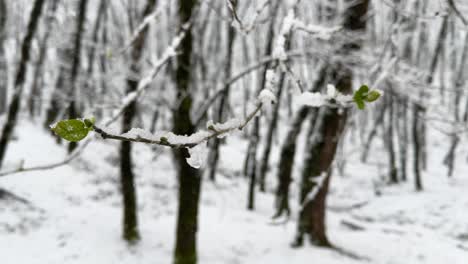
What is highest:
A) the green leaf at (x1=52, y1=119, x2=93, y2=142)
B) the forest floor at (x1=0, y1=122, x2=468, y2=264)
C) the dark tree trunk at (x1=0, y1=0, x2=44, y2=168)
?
the dark tree trunk at (x1=0, y1=0, x2=44, y2=168)

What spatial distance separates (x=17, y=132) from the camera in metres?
14.4

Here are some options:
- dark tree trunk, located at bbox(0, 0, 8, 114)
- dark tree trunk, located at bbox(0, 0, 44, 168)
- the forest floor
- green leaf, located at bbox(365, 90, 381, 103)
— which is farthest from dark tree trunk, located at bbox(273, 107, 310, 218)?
dark tree trunk, located at bbox(0, 0, 8, 114)

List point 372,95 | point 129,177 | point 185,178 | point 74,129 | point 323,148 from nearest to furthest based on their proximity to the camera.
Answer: point 74,129 < point 372,95 < point 185,178 < point 323,148 < point 129,177

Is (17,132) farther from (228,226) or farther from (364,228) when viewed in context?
(364,228)

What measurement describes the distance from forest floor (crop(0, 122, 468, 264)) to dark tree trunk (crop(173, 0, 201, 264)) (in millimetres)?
490

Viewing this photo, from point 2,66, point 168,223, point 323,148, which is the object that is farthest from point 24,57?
point 2,66

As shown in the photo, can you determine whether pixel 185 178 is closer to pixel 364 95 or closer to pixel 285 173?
pixel 364 95

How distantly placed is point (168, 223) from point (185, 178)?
3465mm

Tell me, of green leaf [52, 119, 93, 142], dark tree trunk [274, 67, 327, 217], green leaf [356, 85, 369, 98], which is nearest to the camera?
green leaf [52, 119, 93, 142]

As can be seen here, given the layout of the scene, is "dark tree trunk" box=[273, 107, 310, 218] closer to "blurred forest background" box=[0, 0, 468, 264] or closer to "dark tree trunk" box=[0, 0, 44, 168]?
"blurred forest background" box=[0, 0, 468, 264]

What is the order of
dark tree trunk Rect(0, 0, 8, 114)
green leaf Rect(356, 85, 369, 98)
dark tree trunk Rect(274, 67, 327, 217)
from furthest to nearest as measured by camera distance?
dark tree trunk Rect(0, 0, 8, 114) < dark tree trunk Rect(274, 67, 327, 217) < green leaf Rect(356, 85, 369, 98)

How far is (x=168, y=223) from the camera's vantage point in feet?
26.9

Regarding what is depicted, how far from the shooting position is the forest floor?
251 inches

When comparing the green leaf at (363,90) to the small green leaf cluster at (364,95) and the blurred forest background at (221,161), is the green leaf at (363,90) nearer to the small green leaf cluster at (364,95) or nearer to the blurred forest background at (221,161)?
the small green leaf cluster at (364,95)
